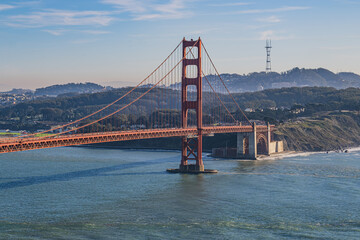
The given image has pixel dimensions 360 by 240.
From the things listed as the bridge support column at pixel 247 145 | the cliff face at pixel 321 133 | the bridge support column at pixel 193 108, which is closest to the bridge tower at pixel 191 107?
the bridge support column at pixel 193 108

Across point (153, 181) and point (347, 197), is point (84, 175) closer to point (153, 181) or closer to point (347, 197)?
point (153, 181)

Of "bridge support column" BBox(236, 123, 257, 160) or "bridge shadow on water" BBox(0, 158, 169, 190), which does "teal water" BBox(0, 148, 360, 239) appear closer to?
"bridge shadow on water" BBox(0, 158, 169, 190)

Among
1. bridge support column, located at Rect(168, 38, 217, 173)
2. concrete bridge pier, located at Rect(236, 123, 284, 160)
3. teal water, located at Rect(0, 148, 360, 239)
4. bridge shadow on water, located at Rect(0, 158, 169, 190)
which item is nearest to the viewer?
teal water, located at Rect(0, 148, 360, 239)

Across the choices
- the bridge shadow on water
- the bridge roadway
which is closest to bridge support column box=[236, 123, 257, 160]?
the bridge roadway

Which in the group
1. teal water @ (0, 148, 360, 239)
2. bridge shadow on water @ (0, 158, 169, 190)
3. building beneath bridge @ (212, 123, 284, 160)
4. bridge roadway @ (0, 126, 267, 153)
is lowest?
teal water @ (0, 148, 360, 239)

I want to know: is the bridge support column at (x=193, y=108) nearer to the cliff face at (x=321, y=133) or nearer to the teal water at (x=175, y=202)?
the teal water at (x=175, y=202)

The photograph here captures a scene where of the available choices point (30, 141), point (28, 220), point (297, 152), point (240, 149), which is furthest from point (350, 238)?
point (297, 152)

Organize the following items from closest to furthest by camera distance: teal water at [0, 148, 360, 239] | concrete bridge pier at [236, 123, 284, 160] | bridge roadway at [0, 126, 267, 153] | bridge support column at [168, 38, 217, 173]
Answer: teal water at [0, 148, 360, 239]
bridge roadway at [0, 126, 267, 153]
bridge support column at [168, 38, 217, 173]
concrete bridge pier at [236, 123, 284, 160]
